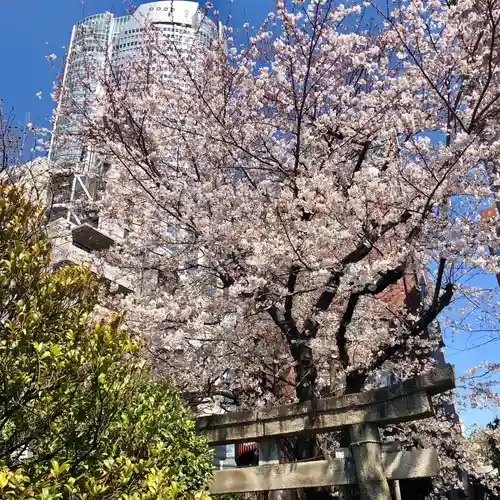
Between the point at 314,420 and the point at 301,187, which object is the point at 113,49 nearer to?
the point at 301,187

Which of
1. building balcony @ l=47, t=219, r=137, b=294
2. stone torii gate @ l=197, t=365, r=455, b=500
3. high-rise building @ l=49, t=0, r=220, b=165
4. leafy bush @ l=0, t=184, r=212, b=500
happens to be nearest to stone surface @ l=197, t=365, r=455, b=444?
stone torii gate @ l=197, t=365, r=455, b=500

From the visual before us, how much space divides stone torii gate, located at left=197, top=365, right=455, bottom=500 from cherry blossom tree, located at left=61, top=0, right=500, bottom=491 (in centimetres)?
73

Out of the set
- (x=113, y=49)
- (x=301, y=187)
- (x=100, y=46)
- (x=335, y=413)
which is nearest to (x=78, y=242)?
(x=113, y=49)

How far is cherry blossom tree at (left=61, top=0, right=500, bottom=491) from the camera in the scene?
6.25 metres

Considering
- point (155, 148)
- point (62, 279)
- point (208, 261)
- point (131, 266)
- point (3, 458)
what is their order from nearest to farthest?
point (3, 458) < point (62, 279) < point (208, 261) < point (155, 148) < point (131, 266)

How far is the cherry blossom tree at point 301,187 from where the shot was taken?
625 cm

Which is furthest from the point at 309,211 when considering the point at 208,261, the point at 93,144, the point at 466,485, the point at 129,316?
the point at 466,485

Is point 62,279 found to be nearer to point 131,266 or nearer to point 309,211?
point 309,211

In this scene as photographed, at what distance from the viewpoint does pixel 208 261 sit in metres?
7.43

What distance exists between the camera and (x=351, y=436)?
5164 mm

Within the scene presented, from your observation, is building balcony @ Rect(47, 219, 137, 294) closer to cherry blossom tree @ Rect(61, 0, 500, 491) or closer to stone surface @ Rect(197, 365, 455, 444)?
cherry blossom tree @ Rect(61, 0, 500, 491)

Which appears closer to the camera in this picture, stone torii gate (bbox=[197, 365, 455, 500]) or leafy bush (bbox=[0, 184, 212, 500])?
leafy bush (bbox=[0, 184, 212, 500])

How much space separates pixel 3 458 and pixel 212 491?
303 centimetres

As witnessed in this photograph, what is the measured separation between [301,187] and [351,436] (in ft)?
11.0
